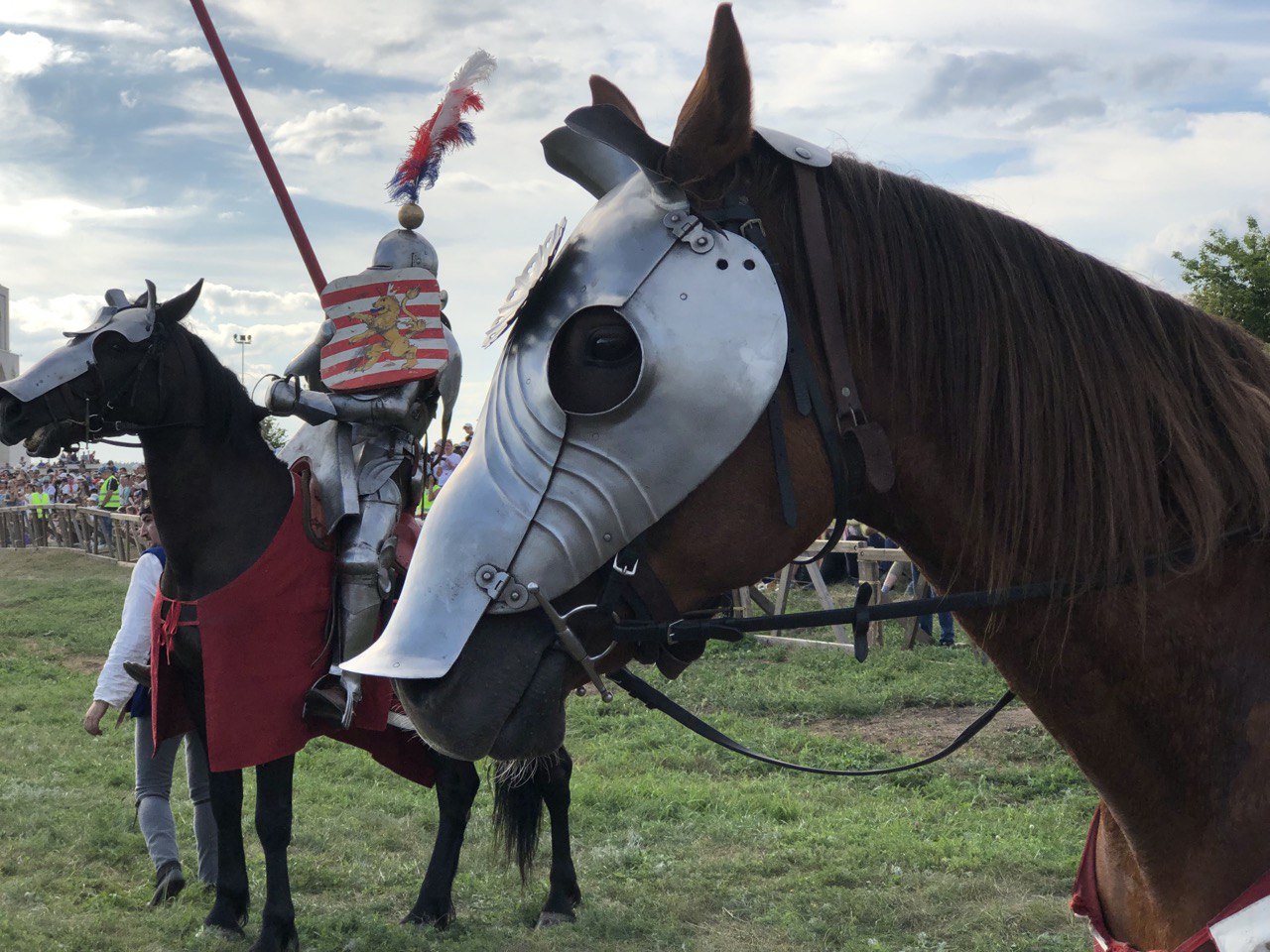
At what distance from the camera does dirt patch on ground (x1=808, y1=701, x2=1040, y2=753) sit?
25.5 ft

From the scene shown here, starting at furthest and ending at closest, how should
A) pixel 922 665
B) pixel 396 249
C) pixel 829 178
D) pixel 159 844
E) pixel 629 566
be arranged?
pixel 922 665, pixel 159 844, pixel 396 249, pixel 829 178, pixel 629 566

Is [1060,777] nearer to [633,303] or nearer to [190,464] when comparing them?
[190,464]

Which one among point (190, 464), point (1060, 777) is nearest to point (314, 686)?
point (190, 464)

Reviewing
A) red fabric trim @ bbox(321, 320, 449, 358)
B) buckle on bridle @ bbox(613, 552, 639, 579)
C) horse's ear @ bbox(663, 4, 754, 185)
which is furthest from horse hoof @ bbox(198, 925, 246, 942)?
horse's ear @ bbox(663, 4, 754, 185)

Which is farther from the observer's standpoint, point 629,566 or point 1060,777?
point 1060,777

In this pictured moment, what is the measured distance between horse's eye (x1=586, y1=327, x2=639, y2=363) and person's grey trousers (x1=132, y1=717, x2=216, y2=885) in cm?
477

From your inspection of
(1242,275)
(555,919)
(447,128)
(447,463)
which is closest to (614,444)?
(447,128)

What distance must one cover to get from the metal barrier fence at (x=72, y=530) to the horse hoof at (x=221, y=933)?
55.3 ft

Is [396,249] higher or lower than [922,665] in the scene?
higher

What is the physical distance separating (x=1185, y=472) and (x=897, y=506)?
1.31 feet

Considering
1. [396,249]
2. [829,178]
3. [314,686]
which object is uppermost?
[396,249]

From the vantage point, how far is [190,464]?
189 inches

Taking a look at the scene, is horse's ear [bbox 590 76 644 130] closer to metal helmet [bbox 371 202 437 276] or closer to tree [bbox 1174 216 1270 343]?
metal helmet [bbox 371 202 437 276]

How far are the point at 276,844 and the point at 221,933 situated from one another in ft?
1.58
